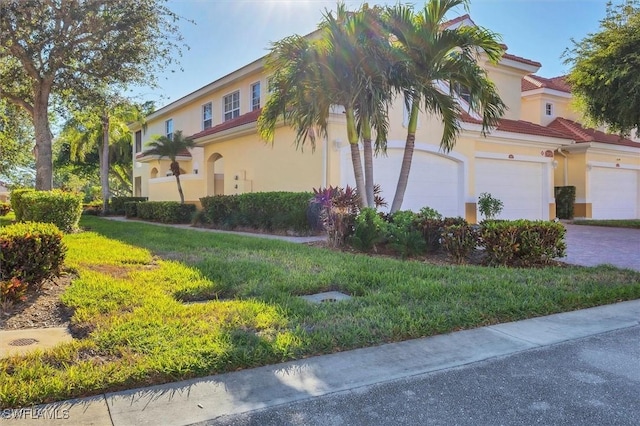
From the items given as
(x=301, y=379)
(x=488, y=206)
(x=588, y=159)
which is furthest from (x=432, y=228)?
(x=588, y=159)

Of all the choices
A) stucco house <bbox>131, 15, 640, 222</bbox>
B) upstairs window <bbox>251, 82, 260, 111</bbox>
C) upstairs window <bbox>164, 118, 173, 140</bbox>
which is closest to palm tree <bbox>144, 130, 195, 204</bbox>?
stucco house <bbox>131, 15, 640, 222</bbox>

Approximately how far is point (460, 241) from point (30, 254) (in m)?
6.69

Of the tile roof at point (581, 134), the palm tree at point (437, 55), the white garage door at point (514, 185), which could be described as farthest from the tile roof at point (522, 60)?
the palm tree at point (437, 55)

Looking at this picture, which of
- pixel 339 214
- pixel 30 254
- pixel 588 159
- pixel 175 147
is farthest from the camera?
pixel 588 159

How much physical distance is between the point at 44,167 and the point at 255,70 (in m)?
8.92

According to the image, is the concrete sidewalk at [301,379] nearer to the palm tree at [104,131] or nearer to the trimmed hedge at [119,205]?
the palm tree at [104,131]

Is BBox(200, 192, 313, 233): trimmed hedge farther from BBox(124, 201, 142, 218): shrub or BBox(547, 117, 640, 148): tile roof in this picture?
BBox(547, 117, 640, 148): tile roof

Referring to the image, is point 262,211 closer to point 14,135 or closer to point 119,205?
point 119,205

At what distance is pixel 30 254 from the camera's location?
5.62 metres

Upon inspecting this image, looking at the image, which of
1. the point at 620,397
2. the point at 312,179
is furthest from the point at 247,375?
the point at 312,179

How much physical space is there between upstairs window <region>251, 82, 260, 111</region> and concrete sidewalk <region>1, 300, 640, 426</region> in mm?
16930

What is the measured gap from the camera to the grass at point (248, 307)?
3.42 meters

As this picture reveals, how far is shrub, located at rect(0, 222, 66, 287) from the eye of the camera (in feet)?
17.8

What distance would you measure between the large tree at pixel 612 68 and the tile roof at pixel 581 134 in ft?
18.3
